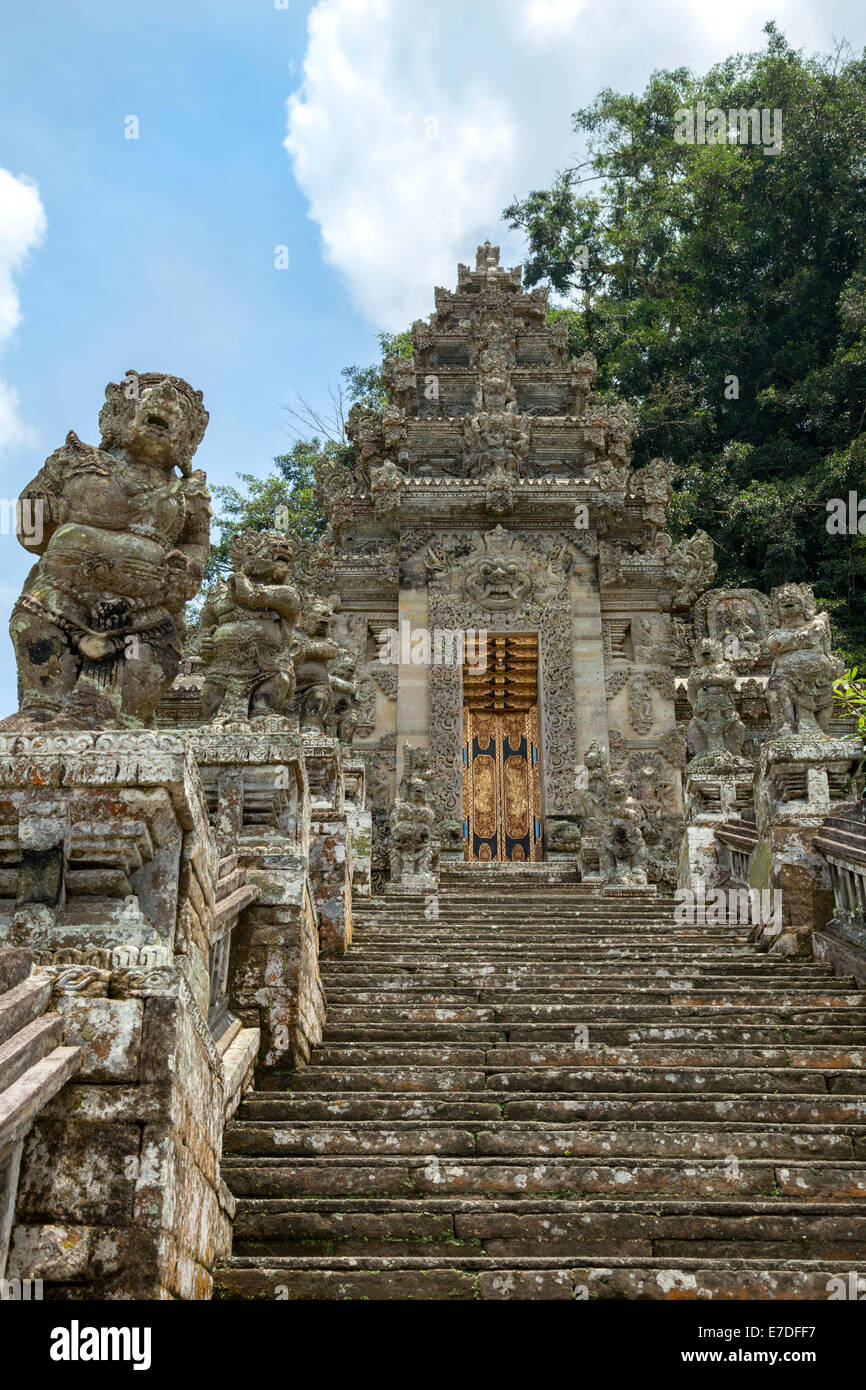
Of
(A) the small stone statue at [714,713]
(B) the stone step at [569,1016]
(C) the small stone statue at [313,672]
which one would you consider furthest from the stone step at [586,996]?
(A) the small stone statue at [714,713]

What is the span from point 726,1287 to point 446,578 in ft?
46.4

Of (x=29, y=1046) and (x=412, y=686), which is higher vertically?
(x=412, y=686)

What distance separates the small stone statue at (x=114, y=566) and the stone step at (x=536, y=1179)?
2.18 meters

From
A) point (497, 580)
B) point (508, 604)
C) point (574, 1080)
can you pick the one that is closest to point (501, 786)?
point (508, 604)

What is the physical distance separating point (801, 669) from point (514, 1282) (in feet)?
22.0

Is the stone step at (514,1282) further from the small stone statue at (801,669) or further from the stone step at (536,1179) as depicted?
the small stone statue at (801,669)

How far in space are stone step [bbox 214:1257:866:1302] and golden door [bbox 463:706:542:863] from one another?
40.8ft

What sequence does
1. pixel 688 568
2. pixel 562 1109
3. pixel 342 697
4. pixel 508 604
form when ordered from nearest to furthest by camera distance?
pixel 562 1109 → pixel 342 697 → pixel 508 604 → pixel 688 568

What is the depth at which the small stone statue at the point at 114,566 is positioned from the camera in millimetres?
5355

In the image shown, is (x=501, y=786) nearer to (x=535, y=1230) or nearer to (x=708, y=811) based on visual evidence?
(x=708, y=811)

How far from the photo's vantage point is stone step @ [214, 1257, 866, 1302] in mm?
3883

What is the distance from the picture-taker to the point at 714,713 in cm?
1332
